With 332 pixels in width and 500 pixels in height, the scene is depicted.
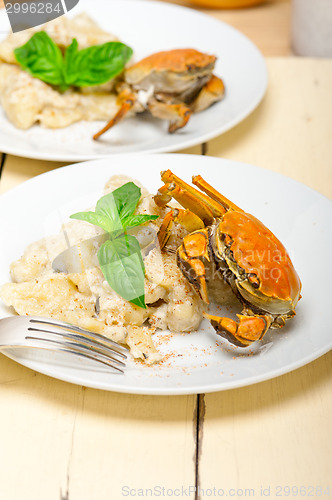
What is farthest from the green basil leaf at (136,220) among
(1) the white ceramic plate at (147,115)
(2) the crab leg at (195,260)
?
(1) the white ceramic plate at (147,115)

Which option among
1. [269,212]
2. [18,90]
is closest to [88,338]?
[269,212]

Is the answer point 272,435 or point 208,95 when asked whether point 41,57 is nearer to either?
point 208,95

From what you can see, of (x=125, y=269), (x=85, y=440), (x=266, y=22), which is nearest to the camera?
(x=85, y=440)

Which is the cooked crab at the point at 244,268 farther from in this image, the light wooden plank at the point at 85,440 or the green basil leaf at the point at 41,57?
the green basil leaf at the point at 41,57

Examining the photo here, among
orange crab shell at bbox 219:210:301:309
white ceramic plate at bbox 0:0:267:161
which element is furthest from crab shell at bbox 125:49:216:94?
orange crab shell at bbox 219:210:301:309

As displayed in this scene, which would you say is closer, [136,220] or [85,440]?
[85,440]

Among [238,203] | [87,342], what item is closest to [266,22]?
[238,203]
